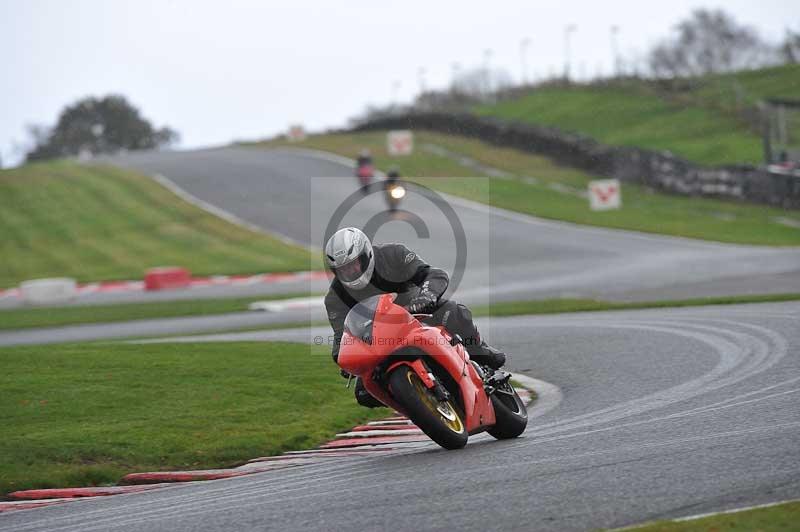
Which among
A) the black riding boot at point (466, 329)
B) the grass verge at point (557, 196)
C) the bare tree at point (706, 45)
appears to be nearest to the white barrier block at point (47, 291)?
the grass verge at point (557, 196)

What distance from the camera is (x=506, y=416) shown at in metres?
8.57

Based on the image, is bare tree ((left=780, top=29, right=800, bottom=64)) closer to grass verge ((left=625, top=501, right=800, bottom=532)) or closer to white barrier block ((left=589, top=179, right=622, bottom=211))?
white barrier block ((left=589, top=179, right=622, bottom=211))

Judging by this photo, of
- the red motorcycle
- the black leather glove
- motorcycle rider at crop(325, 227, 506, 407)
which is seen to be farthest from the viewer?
Answer: the black leather glove

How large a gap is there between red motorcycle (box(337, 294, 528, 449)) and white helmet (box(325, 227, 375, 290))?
0.62 feet

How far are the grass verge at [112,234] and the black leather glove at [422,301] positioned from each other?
918 inches

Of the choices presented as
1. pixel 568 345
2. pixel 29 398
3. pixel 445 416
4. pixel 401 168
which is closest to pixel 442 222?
pixel 401 168

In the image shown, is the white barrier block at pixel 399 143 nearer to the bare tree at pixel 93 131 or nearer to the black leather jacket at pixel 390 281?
the black leather jacket at pixel 390 281

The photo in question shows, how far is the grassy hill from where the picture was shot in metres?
43.7

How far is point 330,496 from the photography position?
6910mm

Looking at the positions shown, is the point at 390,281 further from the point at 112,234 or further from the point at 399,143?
the point at 399,143

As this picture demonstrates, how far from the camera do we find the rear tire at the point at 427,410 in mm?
7711

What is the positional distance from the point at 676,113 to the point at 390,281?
44.7 m

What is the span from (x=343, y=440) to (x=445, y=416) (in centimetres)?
175

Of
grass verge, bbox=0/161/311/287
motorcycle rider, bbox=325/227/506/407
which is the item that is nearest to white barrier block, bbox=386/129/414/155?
grass verge, bbox=0/161/311/287
